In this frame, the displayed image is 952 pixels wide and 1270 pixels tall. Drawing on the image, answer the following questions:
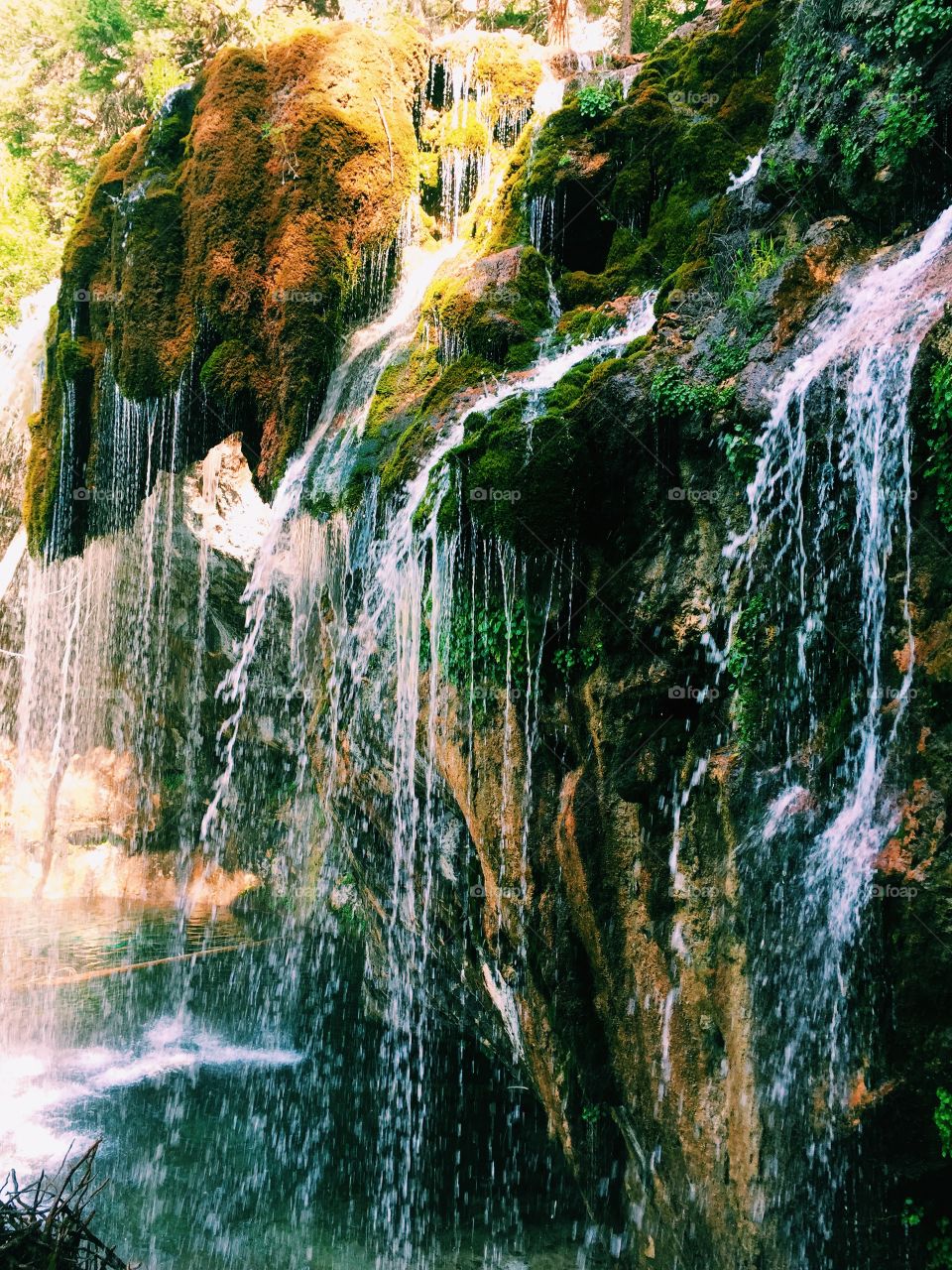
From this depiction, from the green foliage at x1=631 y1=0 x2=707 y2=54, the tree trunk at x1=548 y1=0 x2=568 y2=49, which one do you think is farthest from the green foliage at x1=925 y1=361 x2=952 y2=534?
the green foliage at x1=631 y1=0 x2=707 y2=54

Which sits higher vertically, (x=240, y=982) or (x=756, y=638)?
(x=756, y=638)

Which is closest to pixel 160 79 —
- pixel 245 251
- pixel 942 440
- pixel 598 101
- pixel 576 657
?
pixel 245 251

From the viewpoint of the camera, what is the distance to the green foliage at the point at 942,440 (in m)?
4.12

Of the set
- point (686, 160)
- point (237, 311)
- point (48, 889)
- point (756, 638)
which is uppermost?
point (686, 160)

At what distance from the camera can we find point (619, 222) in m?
8.31

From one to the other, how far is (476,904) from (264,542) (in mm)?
4007

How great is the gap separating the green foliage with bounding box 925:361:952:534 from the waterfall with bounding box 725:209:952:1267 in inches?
5.0

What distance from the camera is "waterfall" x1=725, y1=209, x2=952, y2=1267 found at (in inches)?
166

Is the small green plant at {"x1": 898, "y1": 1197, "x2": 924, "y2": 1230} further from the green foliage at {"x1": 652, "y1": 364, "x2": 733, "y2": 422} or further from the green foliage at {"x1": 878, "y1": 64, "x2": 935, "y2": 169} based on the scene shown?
the green foliage at {"x1": 878, "y1": 64, "x2": 935, "y2": 169}

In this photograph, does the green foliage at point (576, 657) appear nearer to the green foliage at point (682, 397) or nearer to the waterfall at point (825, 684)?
the waterfall at point (825, 684)

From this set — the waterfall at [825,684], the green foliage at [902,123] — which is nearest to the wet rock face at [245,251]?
the green foliage at [902,123]

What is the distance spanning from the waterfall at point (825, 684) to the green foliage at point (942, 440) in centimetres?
13

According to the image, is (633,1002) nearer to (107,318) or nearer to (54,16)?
(107,318)

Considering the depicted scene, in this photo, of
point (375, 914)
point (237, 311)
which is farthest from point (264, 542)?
point (375, 914)
